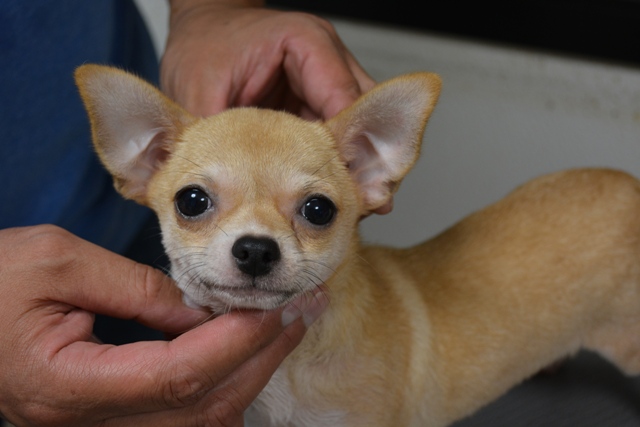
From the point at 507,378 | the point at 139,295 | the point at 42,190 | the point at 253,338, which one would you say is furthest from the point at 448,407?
the point at 42,190

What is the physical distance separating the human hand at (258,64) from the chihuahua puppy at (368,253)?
142 mm

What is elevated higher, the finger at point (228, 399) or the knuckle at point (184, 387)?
the knuckle at point (184, 387)

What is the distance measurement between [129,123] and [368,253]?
1.71 feet

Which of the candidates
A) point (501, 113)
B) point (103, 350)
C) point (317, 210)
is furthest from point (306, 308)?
point (501, 113)

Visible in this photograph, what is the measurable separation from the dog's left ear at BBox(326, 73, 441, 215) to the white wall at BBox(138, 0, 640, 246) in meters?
1.04

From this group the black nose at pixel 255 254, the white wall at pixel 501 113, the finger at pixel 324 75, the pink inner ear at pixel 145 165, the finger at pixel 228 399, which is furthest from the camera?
the white wall at pixel 501 113

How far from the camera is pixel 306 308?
1.06m

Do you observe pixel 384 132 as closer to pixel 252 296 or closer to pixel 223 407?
pixel 252 296

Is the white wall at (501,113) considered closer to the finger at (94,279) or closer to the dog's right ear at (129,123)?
the dog's right ear at (129,123)

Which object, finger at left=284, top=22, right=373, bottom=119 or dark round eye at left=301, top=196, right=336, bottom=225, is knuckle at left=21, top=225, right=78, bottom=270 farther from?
finger at left=284, top=22, right=373, bottom=119

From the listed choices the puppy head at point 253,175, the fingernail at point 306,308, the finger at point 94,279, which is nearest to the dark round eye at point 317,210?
the puppy head at point 253,175

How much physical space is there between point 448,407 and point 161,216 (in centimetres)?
66

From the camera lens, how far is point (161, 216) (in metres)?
1.05

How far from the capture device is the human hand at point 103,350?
2.95 ft
